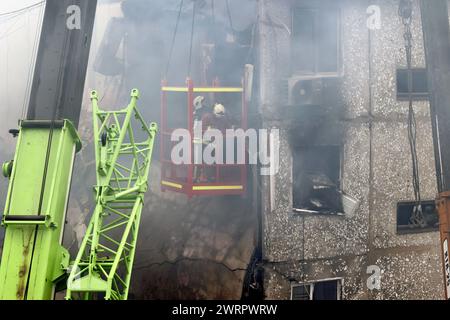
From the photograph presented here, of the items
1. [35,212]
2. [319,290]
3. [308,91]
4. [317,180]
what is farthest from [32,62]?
[319,290]

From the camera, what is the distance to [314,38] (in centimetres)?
955

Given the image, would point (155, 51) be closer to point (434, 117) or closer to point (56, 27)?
point (56, 27)

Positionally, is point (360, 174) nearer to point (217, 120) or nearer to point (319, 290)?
point (319, 290)

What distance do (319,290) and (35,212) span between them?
7057 mm

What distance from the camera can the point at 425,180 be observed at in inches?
387

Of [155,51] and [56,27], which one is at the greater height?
[155,51]

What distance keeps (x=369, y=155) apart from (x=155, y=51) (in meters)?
7.09

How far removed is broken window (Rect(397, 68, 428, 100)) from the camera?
973 cm

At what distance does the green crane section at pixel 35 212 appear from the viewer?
178 inches

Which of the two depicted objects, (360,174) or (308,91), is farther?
(360,174)

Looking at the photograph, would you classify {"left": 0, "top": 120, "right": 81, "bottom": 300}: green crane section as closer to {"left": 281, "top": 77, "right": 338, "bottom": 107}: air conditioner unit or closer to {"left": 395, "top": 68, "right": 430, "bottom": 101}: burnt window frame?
{"left": 281, "top": 77, "right": 338, "bottom": 107}: air conditioner unit

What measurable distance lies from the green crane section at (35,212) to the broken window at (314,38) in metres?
6.30
